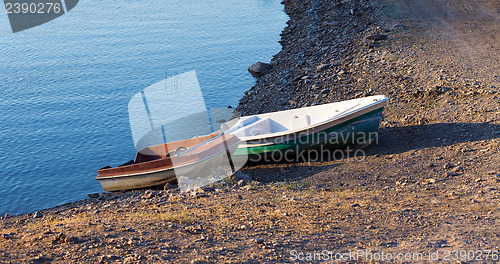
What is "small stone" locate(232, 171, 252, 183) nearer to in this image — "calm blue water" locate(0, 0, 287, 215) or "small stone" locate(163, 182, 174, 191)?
"small stone" locate(163, 182, 174, 191)

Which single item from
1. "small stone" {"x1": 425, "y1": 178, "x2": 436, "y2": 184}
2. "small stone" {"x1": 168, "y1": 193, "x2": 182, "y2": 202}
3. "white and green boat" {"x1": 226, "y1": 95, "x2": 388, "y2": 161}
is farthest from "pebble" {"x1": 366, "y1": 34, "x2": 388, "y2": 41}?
"small stone" {"x1": 168, "y1": 193, "x2": 182, "y2": 202}

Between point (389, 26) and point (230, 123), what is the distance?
39.5 ft

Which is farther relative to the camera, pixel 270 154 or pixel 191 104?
Result: pixel 191 104

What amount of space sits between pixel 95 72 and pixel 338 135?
59.1 ft

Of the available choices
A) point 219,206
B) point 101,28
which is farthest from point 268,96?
point 101,28

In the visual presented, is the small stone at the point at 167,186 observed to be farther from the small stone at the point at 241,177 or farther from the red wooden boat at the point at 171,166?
the small stone at the point at 241,177

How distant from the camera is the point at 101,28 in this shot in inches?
1385

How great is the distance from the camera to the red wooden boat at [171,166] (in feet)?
49.2

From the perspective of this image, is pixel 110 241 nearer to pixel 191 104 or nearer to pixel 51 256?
pixel 51 256

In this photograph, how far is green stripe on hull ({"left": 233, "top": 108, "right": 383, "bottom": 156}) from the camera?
15.1m

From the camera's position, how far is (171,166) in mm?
15031

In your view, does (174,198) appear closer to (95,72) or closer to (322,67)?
(322,67)

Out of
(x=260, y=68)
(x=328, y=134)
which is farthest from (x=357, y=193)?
(x=260, y=68)

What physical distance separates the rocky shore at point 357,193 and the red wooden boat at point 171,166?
570 mm
